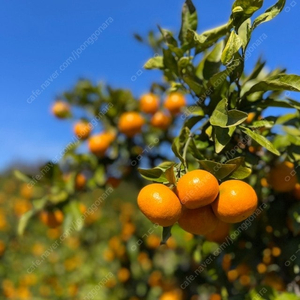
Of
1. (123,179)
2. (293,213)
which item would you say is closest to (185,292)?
(123,179)

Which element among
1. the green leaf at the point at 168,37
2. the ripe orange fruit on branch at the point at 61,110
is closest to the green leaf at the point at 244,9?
the green leaf at the point at 168,37

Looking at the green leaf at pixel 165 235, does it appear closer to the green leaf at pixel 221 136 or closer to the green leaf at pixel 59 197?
the green leaf at pixel 221 136

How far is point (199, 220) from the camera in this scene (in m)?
0.66

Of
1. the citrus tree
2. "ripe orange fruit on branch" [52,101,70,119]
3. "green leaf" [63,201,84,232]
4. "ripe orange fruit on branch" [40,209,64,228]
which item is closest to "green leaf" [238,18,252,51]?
the citrus tree

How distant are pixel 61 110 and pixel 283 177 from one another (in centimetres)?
126

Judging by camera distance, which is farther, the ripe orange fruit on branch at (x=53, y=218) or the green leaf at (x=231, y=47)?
the ripe orange fruit on branch at (x=53, y=218)

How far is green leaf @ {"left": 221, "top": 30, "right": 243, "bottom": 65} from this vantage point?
0.64 m

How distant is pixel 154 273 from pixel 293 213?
163cm

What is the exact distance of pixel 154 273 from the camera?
2307mm

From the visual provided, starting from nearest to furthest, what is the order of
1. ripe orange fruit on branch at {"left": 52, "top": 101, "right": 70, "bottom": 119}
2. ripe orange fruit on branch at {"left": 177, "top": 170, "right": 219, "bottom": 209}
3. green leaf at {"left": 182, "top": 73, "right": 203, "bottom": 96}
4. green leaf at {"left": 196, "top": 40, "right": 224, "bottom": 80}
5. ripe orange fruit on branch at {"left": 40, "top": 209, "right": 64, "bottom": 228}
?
ripe orange fruit on branch at {"left": 177, "top": 170, "right": 219, "bottom": 209} < green leaf at {"left": 182, "top": 73, "right": 203, "bottom": 96} < green leaf at {"left": 196, "top": 40, "right": 224, "bottom": 80} < ripe orange fruit on branch at {"left": 40, "top": 209, "right": 64, "bottom": 228} < ripe orange fruit on branch at {"left": 52, "top": 101, "right": 70, "bottom": 119}

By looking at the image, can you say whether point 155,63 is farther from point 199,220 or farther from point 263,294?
point 263,294

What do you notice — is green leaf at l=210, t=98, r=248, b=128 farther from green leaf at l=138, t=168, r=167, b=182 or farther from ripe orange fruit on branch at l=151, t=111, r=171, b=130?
ripe orange fruit on branch at l=151, t=111, r=171, b=130

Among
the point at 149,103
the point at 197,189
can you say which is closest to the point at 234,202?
the point at 197,189

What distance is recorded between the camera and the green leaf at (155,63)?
0.95m
